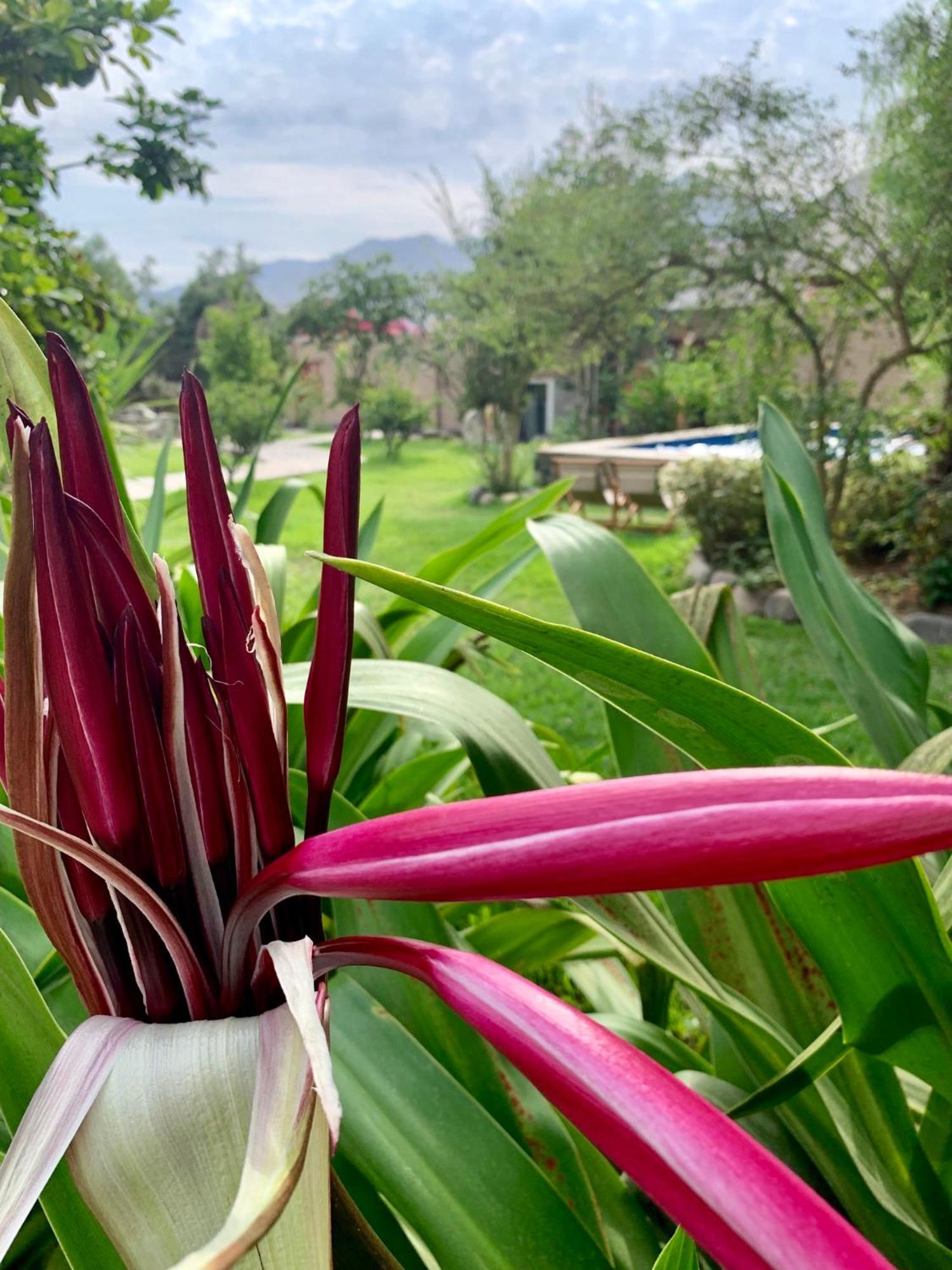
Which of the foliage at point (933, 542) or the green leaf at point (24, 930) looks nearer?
the green leaf at point (24, 930)

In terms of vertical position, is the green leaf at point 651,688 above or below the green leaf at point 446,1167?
above

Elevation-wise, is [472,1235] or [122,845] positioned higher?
[122,845]

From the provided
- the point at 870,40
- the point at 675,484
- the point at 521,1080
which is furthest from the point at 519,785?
the point at 870,40

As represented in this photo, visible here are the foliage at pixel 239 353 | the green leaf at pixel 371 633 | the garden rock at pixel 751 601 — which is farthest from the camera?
the foliage at pixel 239 353

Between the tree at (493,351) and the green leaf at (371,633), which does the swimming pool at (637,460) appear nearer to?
the tree at (493,351)

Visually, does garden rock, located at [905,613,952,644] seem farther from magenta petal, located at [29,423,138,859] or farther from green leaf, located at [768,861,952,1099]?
magenta petal, located at [29,423,138,859]

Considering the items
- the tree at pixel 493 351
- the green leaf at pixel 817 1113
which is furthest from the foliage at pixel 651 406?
the green leaf at pixel 817 1113

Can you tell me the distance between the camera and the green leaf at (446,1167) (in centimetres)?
40

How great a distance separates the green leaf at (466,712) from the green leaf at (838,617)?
9.1 inches

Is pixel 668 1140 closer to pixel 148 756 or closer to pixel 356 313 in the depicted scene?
pixel 148 756

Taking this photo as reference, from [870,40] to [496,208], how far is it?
18.0 ft

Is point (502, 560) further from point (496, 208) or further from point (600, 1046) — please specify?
point (600, 1046)

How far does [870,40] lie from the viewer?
19.4 feet

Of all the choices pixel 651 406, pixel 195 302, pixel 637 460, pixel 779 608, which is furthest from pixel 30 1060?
pixel 195 302
